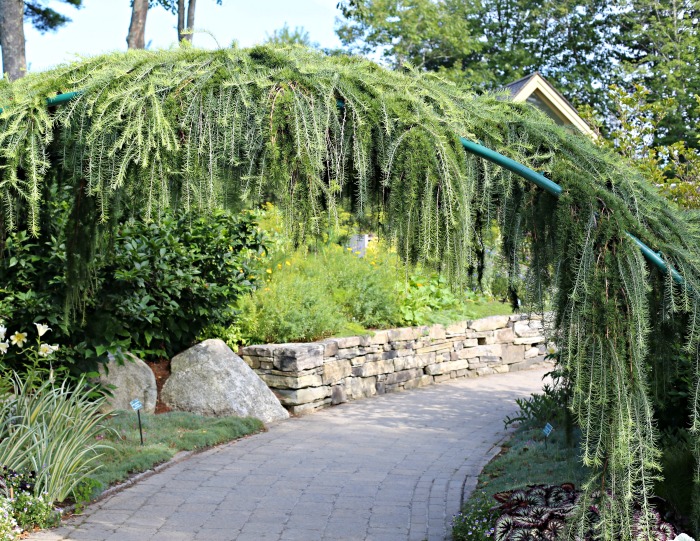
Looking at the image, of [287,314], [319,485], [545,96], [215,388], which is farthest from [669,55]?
[319,485]

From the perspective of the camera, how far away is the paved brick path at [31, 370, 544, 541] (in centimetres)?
508

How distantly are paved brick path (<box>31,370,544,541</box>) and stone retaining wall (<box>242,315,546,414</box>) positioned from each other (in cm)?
45

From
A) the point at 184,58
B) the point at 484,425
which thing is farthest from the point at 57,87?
the point at 484,425

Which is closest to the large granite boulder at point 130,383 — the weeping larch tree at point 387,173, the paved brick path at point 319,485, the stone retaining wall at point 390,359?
the paved brick path at point 319,485

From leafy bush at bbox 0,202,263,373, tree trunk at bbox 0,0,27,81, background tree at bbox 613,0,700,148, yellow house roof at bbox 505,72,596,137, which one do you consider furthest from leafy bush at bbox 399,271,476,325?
background tree at bbox 613,0,700,148

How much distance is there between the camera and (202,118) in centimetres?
358

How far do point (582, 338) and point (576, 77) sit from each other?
26868 millimetres

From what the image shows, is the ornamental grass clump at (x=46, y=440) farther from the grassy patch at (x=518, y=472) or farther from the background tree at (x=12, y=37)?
the background tree at (x=12, y=37)

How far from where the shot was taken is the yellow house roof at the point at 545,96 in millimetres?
A: 16000

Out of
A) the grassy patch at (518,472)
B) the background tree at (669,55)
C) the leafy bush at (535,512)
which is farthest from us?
the background tree at (669,55)

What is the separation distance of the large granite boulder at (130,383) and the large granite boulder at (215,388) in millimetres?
297

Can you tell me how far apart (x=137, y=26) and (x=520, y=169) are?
1118cm

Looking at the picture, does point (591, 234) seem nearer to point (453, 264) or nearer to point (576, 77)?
point (453, 264)

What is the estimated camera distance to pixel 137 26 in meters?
13.2
